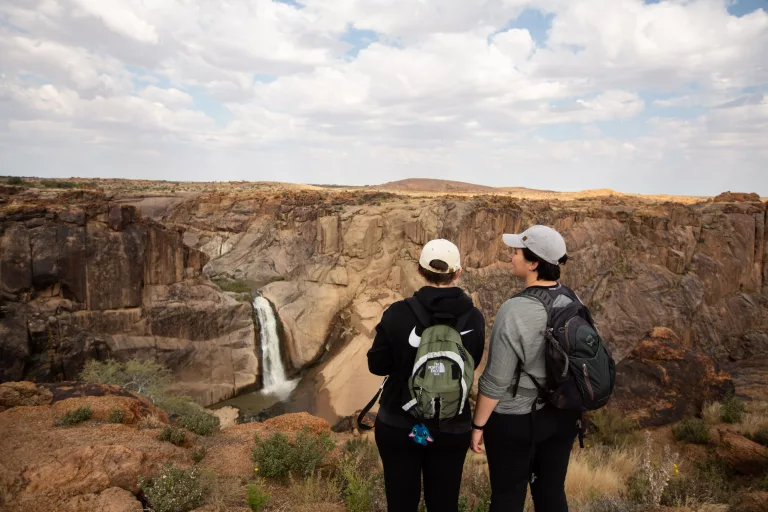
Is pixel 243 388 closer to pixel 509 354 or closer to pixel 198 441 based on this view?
pixel 198 441

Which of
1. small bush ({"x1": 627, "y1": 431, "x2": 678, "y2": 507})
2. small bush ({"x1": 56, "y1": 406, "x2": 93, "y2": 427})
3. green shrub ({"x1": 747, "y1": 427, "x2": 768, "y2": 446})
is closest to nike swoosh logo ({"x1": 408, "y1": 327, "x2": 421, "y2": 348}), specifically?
small bush ({"x1": 627, "y1": 431, "x2": 678, "y2": 507})

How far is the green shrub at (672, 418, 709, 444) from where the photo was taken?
31.1 ft

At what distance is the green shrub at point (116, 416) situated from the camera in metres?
7.57

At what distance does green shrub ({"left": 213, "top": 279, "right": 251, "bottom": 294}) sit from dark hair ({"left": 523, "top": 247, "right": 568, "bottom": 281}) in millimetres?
30740

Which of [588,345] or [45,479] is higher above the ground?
[588,345]

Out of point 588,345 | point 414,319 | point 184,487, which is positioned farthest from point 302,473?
point 588,345

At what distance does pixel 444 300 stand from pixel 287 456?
4.32m

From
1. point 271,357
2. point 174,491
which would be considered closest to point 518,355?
point 174,491

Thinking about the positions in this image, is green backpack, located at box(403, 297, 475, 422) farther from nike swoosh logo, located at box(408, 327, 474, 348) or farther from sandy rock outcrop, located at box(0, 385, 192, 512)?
sandy rock outcrop, located at box(0, 385, 192, 512)

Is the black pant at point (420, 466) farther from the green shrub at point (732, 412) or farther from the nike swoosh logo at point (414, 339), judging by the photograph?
the green shrub at point (732, 412)

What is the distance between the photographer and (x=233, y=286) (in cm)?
3328

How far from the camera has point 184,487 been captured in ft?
15.8

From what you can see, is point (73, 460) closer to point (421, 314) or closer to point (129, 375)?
point (421, 314)

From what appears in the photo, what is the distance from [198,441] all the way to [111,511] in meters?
3.26
